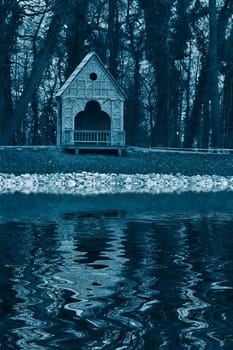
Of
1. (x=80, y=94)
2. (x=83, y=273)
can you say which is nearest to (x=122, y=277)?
(x=83, y=273)

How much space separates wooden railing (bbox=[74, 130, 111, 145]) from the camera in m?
30.9

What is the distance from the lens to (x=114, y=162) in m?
28.0

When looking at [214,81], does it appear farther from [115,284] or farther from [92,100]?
[115,284]

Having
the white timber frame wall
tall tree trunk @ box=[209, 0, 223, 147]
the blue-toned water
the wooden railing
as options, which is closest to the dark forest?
tall tree trunk @ box=[209, 0, 223, 147]

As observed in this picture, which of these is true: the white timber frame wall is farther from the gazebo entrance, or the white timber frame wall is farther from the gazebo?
the gazebo entrance

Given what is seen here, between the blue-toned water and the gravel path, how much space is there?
50.0 ft

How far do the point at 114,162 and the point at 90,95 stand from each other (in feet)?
16.7

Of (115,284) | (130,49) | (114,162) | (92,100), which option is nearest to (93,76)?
(92,100)

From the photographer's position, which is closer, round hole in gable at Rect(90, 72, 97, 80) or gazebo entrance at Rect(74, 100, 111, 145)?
round hole in gable at Rect(90, 72, 97, 80)

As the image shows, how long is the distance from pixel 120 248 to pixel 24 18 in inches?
1108

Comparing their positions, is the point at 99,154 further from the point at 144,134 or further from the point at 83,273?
the point at 144,134

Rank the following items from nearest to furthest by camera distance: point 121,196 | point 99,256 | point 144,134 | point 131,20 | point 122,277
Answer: point 122,277 < point 99,256 < point 121,196 < point 131,20 < point 144,134

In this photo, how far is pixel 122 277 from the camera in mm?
6012

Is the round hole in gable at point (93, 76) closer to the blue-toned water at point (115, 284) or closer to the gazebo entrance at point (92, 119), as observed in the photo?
the gazebo entrance at point (92, 119)
